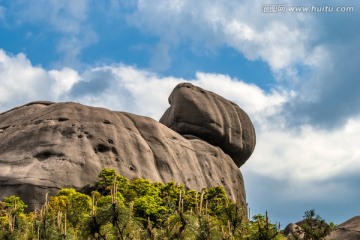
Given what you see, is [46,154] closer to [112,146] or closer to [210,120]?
[112,146]

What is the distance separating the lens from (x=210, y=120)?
54469 millimetres

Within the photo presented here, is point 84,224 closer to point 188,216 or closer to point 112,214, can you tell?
point 112,214

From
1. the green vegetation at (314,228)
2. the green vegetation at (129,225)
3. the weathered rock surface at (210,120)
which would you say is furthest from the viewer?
the weathered rock surface at (210,120)

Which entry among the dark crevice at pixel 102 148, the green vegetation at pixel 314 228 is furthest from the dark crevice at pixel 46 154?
the green vegetation at pixel 314 228

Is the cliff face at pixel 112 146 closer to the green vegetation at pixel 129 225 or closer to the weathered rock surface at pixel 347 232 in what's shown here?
the weathered rock surface at pixel 347 232

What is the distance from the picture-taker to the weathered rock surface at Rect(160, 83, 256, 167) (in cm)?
5397

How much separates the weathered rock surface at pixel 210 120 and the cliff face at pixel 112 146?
2.9 inches

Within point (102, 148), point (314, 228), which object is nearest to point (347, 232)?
point (314, 228)

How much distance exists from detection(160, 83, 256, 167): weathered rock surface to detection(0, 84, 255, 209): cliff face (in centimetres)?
7

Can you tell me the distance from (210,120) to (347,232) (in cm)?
1405

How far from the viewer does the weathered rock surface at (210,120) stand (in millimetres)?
53969

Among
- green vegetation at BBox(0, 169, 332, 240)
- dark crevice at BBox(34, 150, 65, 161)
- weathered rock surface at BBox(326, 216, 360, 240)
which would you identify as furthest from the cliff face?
green vegetation at BBox(0, 169, 332, 240)

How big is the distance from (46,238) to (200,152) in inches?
1304

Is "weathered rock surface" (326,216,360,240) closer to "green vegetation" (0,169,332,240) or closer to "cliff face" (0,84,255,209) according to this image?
"cliff face" (0,84,255,209)
